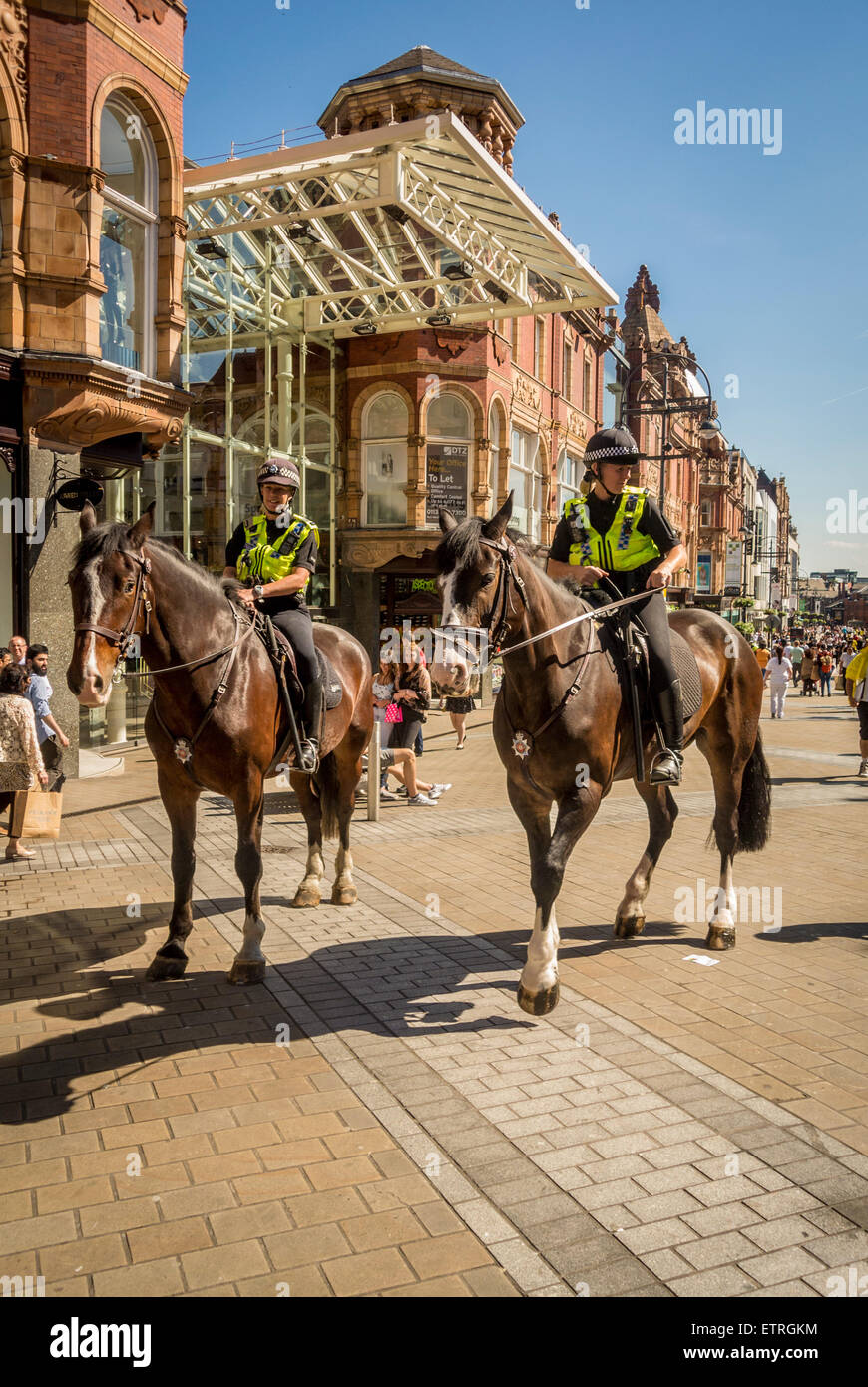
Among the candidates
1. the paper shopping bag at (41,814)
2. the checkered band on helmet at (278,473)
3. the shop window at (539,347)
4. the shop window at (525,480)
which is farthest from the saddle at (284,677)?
the shop window at (539,347)

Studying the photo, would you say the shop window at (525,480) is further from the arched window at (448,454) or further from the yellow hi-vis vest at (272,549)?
the yellow hi-vis vest at (272,549)

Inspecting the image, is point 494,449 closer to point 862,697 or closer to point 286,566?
point 862,697

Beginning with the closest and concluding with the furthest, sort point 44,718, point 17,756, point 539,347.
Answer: point 17,756 < point 44,718 < point 539,347

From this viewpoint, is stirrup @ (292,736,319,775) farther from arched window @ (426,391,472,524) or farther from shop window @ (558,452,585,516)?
shop window @ (558,452,585,516)

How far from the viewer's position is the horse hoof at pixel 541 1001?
4.92 m

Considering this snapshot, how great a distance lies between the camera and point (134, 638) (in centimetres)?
524

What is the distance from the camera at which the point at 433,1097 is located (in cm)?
435

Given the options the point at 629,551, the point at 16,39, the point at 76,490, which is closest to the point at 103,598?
the point at 629,551

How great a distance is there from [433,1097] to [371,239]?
20.4m

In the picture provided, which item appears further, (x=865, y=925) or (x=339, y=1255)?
(x=865, y=925)

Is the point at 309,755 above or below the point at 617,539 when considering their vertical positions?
below
